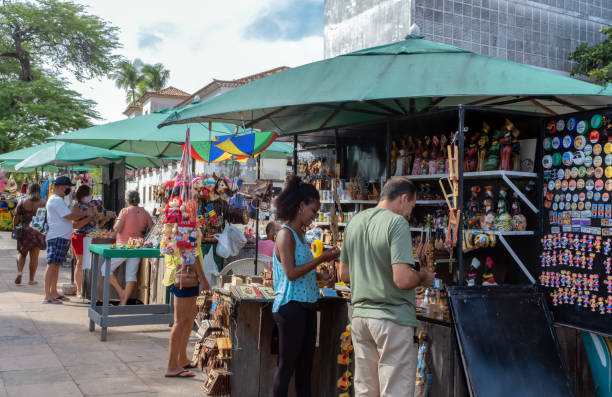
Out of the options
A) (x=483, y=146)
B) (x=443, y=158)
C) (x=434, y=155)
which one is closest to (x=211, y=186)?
(x=434, y=155)

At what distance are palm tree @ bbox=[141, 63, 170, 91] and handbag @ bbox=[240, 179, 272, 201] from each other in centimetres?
6305

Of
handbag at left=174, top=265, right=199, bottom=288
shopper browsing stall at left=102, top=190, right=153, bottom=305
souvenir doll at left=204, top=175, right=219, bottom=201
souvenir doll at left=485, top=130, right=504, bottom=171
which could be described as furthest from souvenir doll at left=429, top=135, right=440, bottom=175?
shopper browsing stall at left=102, top=190, right=153, bottom=305

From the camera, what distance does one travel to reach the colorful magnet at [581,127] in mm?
4293

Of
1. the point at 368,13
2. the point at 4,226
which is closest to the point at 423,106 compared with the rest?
the point at 368,13

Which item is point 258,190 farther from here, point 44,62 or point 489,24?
point 44,62

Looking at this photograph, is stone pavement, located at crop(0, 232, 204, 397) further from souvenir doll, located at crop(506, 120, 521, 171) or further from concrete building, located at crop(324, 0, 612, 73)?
concrete building, located at crop(324, 0, 612, 73)

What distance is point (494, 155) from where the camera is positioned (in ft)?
15.9

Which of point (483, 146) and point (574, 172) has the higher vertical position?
point (483, 146)

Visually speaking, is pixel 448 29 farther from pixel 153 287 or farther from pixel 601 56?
pixel 153 287

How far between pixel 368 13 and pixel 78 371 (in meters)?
12.7

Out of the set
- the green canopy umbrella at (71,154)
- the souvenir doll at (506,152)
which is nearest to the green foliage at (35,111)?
the green canopy umbrella at (71,154)

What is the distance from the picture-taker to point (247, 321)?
15.1ft

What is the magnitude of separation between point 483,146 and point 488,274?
1107 mm

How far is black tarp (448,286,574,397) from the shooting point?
12.1ft
